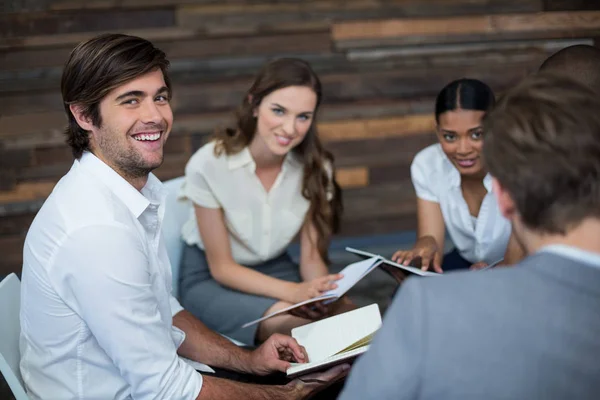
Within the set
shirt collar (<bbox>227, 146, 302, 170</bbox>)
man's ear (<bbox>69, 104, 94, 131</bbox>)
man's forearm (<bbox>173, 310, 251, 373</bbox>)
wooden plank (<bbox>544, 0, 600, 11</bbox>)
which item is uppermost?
wooden plank (<bbox>544, 0, 600, 11</bbox>)

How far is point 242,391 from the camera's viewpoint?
5.42ft

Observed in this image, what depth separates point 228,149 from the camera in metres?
2.55

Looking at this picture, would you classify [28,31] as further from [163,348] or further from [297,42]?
[163,348]

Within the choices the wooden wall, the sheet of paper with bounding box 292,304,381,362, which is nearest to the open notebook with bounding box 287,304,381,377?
the sheet of paper with bounding box 292,304,381,362

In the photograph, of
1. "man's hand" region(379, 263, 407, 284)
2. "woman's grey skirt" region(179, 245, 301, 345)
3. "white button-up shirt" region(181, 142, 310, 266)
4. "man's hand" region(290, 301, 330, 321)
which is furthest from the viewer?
"white button-up shirt" region(181, 142, 310, 266)

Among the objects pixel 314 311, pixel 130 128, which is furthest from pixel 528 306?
pixel 314 311

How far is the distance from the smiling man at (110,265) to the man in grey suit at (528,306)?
2.11ft

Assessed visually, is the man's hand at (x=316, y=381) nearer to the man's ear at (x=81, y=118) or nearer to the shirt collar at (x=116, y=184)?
the shirt collar at (x=116, y=184)

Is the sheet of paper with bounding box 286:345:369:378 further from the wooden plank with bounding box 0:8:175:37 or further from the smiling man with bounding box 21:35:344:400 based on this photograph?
the wooden plank with bounding box 0:8:175:37

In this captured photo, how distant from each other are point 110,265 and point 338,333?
2.15 ft

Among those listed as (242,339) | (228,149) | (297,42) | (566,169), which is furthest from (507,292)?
(297,42)

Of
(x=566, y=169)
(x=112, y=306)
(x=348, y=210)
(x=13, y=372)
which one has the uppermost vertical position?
(x=566, y=169)

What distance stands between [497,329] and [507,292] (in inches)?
2.0

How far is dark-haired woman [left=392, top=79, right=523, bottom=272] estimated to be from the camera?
2.32 meters
